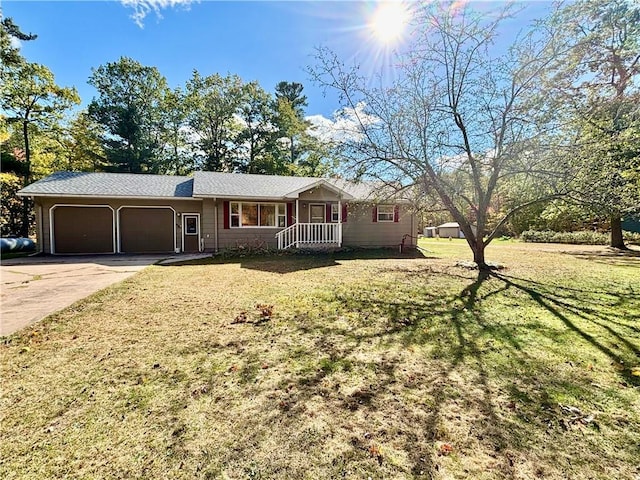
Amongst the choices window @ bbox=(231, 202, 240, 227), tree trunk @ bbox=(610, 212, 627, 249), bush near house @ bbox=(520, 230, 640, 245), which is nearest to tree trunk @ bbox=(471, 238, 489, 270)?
window @ bbox=(231, 202, 240, 227)

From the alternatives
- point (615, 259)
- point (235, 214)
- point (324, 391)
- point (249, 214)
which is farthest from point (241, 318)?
point (615, 259)

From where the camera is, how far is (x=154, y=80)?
91.8 ft

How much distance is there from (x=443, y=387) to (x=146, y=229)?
1460 centimetres

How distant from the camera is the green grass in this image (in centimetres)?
197

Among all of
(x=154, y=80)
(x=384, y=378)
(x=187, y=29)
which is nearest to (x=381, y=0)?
(x=187, y=29)

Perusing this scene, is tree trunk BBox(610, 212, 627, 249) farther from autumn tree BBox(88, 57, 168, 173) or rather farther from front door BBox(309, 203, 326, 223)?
autumn tree BBox(88, 57, 168, 173)

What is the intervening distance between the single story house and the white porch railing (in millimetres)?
45

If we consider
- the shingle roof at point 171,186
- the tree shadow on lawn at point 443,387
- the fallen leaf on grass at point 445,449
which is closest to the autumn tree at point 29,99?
the shingle roof at point 171,186

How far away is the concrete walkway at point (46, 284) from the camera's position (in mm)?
4832

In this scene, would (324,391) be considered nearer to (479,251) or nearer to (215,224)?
(479,251)

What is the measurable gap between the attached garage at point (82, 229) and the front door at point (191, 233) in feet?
9.70

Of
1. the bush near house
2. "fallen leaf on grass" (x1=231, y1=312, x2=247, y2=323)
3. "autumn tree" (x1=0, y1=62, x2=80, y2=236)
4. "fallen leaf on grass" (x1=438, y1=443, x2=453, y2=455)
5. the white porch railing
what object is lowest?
"fallen leaf on grass" (x1=438, y1=443, x2=453, y2=455)

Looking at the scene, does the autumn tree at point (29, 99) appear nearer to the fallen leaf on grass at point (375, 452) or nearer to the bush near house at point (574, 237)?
the fallen leaf on grass at point (375, 452)

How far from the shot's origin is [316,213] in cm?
1527
